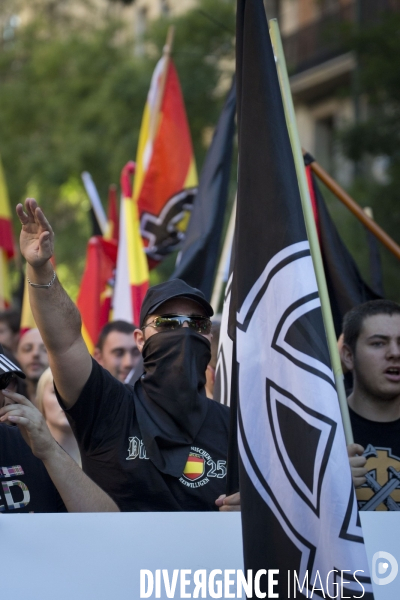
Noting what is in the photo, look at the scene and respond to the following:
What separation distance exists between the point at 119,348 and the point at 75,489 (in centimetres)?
303

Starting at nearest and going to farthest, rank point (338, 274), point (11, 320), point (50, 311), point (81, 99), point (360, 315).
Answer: point (50, 311)
point (360, 315)
point (338, 274)
point (11, 320)
point (81, 99)

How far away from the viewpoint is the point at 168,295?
11.3ft

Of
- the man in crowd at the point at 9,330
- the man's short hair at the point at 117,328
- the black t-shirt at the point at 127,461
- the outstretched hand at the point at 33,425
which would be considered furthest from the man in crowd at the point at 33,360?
the outstretched hand at the point at 33,425

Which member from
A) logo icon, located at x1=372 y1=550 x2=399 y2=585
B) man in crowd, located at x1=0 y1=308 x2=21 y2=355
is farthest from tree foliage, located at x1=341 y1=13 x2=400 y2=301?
logo icon, located at x1=372 y1=550 x2=399 y2=585

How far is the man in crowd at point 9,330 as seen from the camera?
7.11 metres

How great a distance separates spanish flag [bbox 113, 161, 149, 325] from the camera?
687 centimetres

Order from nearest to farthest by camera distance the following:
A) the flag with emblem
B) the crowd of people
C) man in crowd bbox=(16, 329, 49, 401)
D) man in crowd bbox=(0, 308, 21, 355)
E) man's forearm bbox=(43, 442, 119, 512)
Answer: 1. the flag with emblem
2. man's forearm bbox=(43, 442, 119, 512)
3. the crowd of people
4. man in crowd bbox=(16, 329, 49, 401)
5. man in crowd bbox=(0, 308, 21, 355)

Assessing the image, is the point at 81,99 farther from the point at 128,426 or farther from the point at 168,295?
the point at 128,426

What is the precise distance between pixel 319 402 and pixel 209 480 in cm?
73

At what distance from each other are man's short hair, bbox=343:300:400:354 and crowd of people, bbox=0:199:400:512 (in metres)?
0.60

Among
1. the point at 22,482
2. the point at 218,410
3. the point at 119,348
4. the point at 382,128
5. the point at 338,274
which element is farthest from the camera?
the point at 382,128

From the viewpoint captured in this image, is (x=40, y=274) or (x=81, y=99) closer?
(x=40, y=274)

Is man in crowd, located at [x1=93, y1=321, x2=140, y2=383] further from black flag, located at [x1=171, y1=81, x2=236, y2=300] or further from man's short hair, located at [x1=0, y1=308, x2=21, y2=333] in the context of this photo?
man's short hair, located at [x1=0, y1=308, x2=21, y2=333]

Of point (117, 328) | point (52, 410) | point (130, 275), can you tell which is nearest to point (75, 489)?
point (52, 410)
